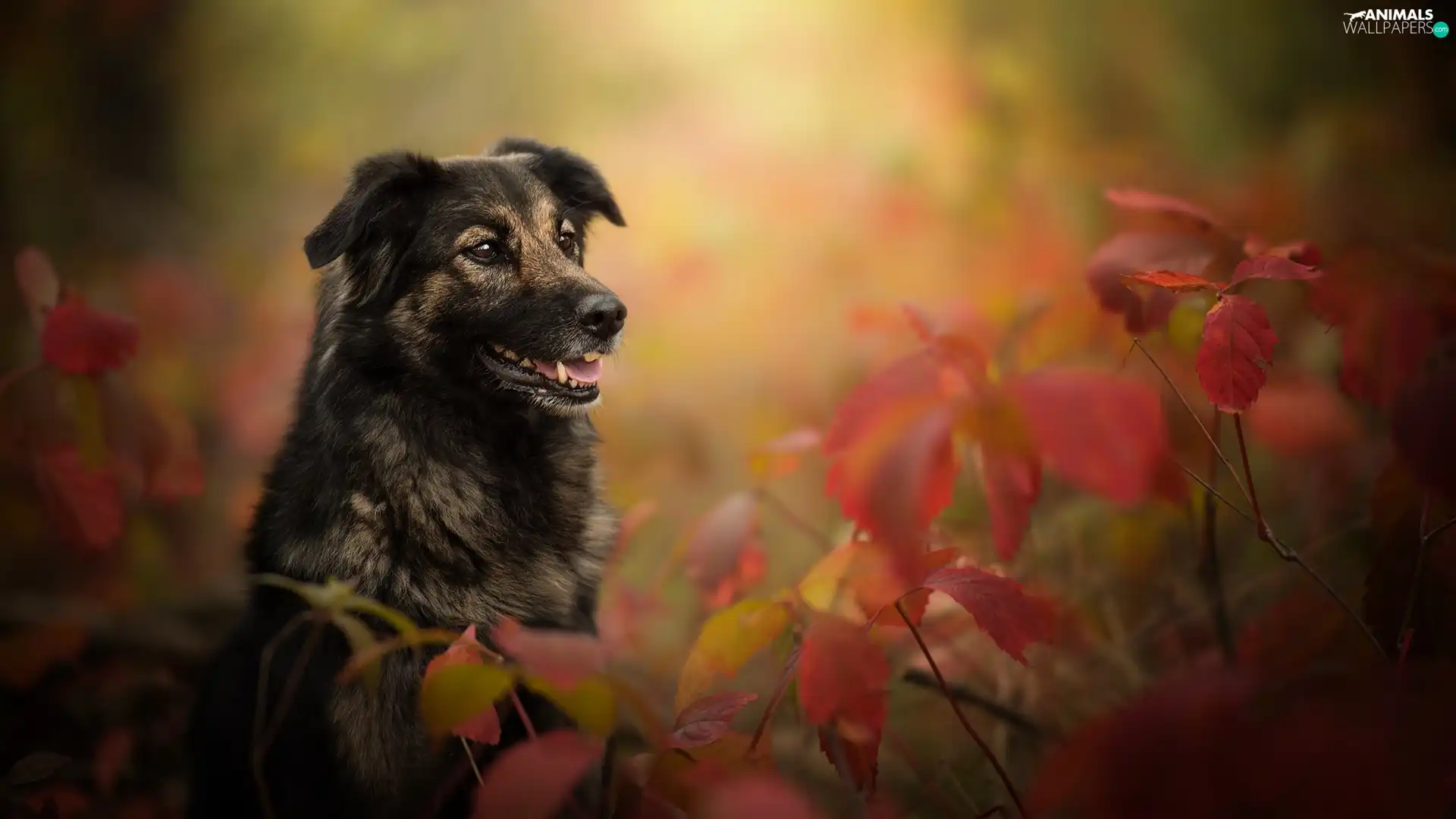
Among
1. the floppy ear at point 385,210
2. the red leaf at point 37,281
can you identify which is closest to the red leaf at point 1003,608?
the floppy ear at point 385,210

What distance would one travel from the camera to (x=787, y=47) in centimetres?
642

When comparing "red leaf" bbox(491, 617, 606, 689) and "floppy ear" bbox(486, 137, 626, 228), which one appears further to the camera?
"floppy ear" bbox(486, 137, 626, 228)

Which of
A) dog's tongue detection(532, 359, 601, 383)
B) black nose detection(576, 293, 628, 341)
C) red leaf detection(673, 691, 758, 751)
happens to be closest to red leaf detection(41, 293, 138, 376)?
dog's tongue detection(532, 359, 601, 383)

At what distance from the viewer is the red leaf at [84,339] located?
2.13 meters

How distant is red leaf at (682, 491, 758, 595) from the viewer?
6.70 feet

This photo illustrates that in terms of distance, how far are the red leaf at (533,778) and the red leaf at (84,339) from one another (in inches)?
67.8

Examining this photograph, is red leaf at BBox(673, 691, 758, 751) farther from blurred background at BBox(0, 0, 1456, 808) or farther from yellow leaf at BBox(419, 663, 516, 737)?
blurred background at BBox(0, 0, 1456, 808)

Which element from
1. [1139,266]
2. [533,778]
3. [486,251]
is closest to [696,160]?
[486,251]

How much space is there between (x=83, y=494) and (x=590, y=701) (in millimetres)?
1850

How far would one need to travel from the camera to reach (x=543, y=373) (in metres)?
2.56

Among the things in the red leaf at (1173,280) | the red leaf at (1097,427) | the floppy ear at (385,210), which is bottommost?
the red leaf at (1097,427)

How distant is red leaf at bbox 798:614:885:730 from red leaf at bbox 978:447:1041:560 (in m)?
0.27

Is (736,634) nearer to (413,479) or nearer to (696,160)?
(413,479)

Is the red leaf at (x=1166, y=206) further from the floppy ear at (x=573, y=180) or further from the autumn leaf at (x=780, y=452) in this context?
the floppy ear at (x=573, y=180)
